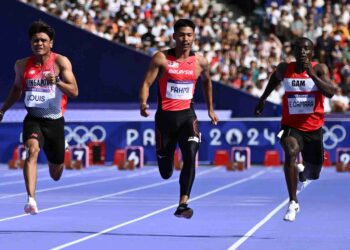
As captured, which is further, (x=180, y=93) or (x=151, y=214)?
(x=151, y=214)

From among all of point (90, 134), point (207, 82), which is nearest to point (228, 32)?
point (90, 134)

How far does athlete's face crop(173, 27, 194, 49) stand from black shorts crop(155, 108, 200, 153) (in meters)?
0.77

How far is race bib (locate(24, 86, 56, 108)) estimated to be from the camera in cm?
1269

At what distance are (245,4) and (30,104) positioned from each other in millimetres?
22989

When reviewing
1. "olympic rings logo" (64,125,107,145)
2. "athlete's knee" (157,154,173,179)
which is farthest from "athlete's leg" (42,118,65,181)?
"olympic rings logo" (64,125,107,145)

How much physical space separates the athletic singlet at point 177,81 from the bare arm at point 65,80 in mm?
1006

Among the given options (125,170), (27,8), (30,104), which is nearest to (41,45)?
(30,104)

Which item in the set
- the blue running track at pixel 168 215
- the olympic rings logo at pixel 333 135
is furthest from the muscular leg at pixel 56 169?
the olympic rings logo at pixel 333 135

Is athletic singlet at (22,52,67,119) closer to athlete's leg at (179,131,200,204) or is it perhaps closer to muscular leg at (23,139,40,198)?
muscular leg at (23,139,40,198)

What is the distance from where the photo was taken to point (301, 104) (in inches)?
527

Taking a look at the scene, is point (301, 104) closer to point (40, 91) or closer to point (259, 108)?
point (259, 108)

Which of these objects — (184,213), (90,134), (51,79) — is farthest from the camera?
(90,134)

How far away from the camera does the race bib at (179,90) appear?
12.9m

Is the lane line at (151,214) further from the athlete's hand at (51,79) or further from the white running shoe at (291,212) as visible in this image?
the white running shoe at (291,212)
